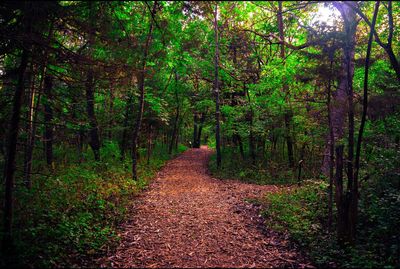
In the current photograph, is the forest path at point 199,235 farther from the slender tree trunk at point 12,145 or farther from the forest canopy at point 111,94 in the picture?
the slender tree trunk at point 12,145

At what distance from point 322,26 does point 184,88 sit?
18.9m

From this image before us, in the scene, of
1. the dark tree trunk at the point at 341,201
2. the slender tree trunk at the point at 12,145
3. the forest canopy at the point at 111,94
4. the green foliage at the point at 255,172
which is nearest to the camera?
the slender tree trunk at the point at 12,145

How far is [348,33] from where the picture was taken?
5.31 meters

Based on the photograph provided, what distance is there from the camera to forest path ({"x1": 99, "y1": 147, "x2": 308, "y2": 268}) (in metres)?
4.96

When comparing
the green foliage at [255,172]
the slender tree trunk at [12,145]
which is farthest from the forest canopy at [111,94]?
the green foliage at [255,172]

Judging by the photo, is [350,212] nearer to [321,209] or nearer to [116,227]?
[321,209]

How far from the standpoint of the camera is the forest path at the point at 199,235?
16.3 ft

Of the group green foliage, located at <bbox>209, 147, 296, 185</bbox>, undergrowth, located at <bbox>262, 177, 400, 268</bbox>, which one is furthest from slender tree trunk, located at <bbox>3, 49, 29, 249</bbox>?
green foliage, located at <bbox>209, 147, 296, 185</bbox>

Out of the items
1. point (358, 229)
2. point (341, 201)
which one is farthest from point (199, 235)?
point (358, 229)

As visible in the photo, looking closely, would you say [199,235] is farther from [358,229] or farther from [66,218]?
[358,229]

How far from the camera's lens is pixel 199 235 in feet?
20.2

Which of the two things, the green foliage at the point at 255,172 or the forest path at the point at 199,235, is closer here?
the forest path at the point at 199,235

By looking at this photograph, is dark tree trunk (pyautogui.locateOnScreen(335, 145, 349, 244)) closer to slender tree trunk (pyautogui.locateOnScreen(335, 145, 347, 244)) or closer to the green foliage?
slender tree trunk (pyautogui.locateOnScreen(335, 145, 347, 244))

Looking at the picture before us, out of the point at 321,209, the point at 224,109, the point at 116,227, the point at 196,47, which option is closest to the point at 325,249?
the point at 321,209
